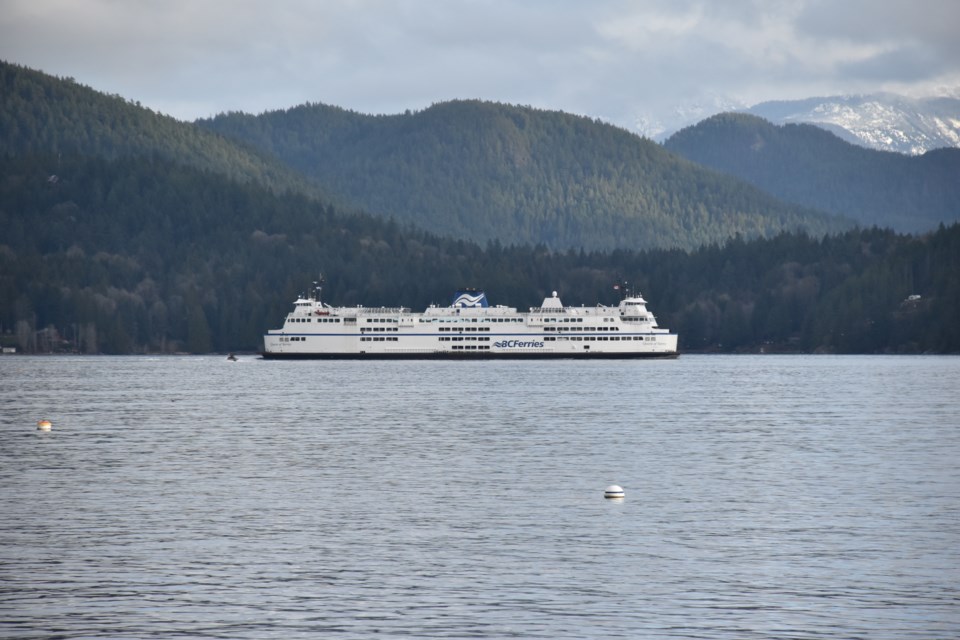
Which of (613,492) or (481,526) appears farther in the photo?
(613,492)

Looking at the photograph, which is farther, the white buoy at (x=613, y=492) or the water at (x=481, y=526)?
the white buoy at (x=613, y=492)

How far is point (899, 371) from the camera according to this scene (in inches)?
7092

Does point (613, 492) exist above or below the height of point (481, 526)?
above

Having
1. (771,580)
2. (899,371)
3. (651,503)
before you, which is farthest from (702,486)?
(899,371)

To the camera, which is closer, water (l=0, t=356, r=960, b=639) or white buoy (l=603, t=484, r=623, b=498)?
water (l=0, t=356, r=960, b=639)

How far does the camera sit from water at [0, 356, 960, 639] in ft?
112

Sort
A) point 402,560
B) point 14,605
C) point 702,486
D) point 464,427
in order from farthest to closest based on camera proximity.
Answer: point 464,427
point 702,486
point 402,560
point 14,605

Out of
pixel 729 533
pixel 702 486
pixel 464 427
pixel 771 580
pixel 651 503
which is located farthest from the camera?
pixel 464 427

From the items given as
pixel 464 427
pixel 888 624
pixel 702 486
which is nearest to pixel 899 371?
pixel 464 427

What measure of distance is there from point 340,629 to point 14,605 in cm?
855

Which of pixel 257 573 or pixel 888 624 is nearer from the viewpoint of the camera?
pixel 888 624

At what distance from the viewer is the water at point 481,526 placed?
112 feet

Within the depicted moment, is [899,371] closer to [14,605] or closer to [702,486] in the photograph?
[702,486]

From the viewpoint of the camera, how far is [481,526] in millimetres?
46750
